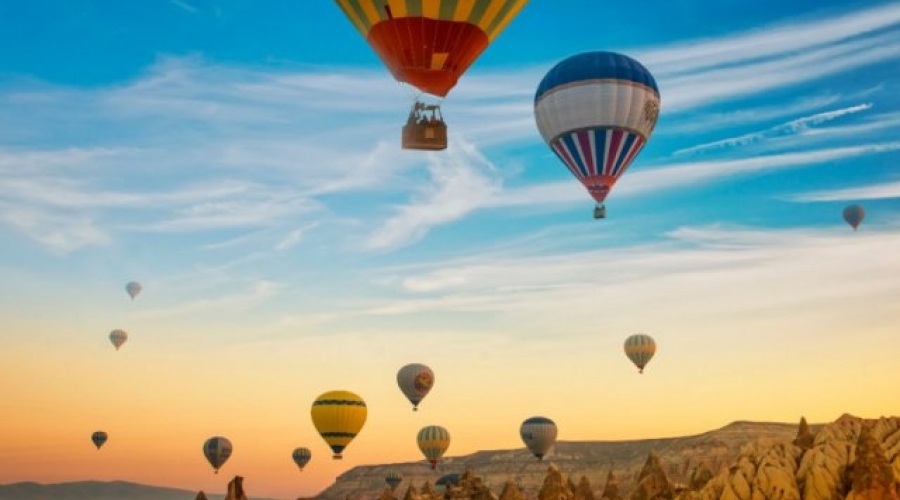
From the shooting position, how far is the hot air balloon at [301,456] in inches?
6388

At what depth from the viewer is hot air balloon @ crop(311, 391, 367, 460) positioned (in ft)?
339

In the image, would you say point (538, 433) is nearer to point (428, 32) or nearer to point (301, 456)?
point (301, 456)

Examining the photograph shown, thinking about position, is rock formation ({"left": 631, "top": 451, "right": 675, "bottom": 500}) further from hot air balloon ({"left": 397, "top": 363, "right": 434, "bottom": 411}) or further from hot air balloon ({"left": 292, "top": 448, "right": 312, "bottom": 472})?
hot air balloon ({"left": 292, "top": 448, "right": 312, "bottom": 472})

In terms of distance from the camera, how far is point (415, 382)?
12012 centimetres

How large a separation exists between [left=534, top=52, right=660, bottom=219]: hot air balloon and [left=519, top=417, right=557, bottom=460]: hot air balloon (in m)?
74.8

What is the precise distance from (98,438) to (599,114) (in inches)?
5719

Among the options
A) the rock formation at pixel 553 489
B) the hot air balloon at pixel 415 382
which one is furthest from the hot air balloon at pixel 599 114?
the hot air balloon at pixel 415 382

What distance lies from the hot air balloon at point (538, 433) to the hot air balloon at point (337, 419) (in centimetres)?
3713

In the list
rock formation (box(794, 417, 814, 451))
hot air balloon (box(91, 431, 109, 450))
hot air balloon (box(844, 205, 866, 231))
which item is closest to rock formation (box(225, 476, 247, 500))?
hot air balloon (box(91, 431, 109, 450))

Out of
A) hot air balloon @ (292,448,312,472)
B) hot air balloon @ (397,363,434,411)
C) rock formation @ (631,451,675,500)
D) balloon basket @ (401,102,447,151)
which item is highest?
balloon basket @ (401,102,447,151)

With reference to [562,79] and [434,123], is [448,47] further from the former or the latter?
[562,79]

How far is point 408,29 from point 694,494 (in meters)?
49.8

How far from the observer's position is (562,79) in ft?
217

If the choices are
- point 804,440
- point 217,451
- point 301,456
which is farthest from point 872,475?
point 301,456
